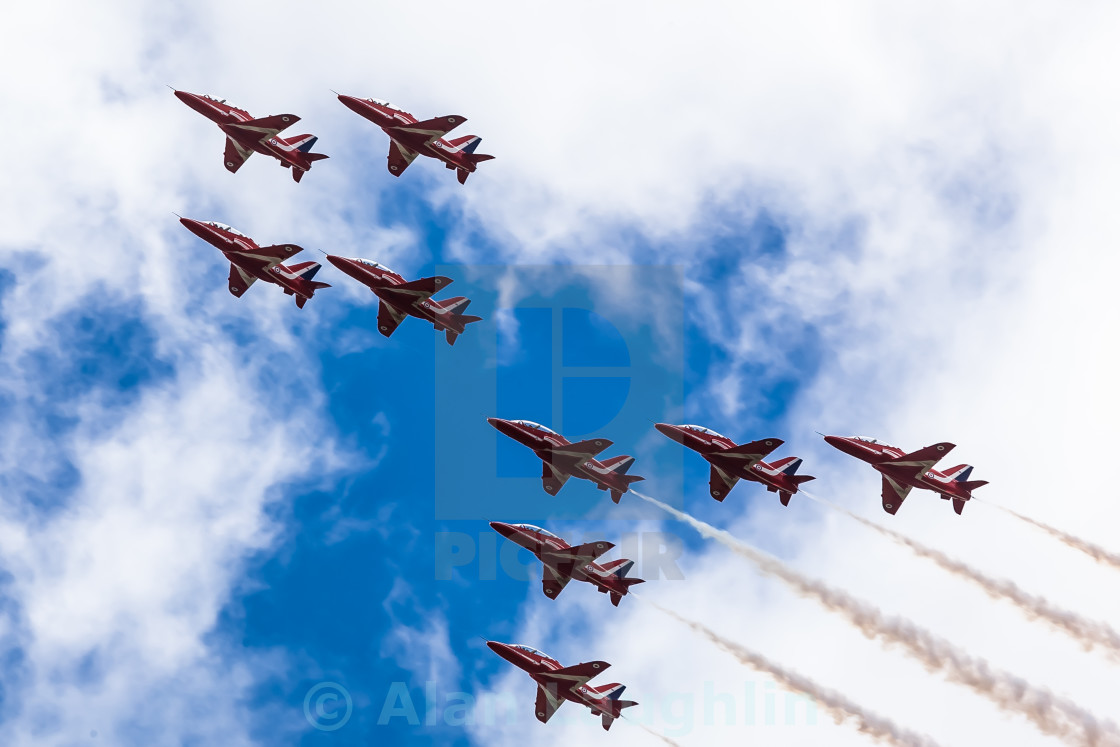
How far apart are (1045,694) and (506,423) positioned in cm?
4990

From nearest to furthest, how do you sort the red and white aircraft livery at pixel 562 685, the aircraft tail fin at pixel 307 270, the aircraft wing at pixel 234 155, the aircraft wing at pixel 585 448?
the aircraft wing at pixel 585 448, the red and white aircraft livery at pixel 562 685, the aircraft tail fin at pixel 307 270, the aircraft wing at pixel 234 155

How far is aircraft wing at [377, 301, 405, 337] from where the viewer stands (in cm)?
10238

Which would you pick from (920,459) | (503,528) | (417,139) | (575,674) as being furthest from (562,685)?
(417,139)

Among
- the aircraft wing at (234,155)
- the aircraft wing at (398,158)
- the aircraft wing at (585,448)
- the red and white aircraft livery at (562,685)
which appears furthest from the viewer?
the aircraft wing at (398,158)

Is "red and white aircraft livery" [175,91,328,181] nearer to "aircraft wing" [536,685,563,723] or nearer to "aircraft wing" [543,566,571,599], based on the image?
"aircraft wing" [543,566,571,599]

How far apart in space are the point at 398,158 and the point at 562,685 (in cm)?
5098

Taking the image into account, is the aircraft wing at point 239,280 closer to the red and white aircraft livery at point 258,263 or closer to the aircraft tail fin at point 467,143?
the red and white aircraft livery at point 258,263

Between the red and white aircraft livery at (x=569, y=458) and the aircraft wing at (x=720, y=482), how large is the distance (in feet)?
28.4

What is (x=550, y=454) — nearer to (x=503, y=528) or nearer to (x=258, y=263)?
(x=503, y=528)

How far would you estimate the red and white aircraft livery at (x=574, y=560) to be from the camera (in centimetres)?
9981

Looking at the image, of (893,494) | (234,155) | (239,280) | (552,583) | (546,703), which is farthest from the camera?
(234,155)

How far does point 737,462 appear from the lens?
100 m

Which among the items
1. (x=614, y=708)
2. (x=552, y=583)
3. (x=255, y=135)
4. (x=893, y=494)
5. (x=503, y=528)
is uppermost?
(x=255, y=135)

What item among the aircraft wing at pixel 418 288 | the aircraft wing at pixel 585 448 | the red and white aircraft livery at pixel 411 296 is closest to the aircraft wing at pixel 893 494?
the aircraft wing at pixel 585 448
